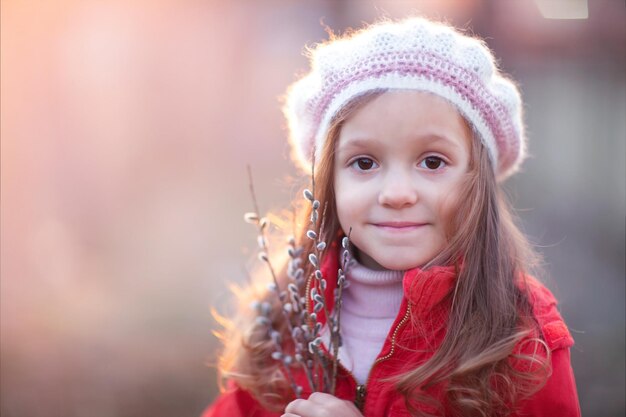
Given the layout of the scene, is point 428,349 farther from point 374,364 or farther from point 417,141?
point 417,141

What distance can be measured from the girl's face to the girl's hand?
0.34 m

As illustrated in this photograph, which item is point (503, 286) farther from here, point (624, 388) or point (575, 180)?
point (575, 180)

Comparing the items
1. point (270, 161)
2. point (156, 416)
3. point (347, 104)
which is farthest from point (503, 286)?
point (270, 161)

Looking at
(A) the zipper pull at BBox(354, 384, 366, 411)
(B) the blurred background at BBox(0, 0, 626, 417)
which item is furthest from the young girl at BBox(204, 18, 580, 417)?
(B) the blurred background at BBox(0, 0, 626, 417)

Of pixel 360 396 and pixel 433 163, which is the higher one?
pixel 433 163

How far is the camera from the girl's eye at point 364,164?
1502 mm

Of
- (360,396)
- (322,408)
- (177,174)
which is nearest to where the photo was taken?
(322,408)

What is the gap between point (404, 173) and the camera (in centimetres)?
144

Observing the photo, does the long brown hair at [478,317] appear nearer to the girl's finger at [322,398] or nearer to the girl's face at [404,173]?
the girl's face at [404,173]

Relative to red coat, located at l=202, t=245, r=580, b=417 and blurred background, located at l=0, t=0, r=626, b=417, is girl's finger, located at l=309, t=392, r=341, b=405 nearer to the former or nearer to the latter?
red coat, located at l=202, t=245, r=580, b=417

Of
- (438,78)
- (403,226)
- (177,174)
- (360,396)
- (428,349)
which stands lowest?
(360,396)

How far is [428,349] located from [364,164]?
0.46m

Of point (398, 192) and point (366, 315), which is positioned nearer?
point (398, 192)

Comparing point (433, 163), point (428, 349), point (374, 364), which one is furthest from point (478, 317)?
point (433, 163)
